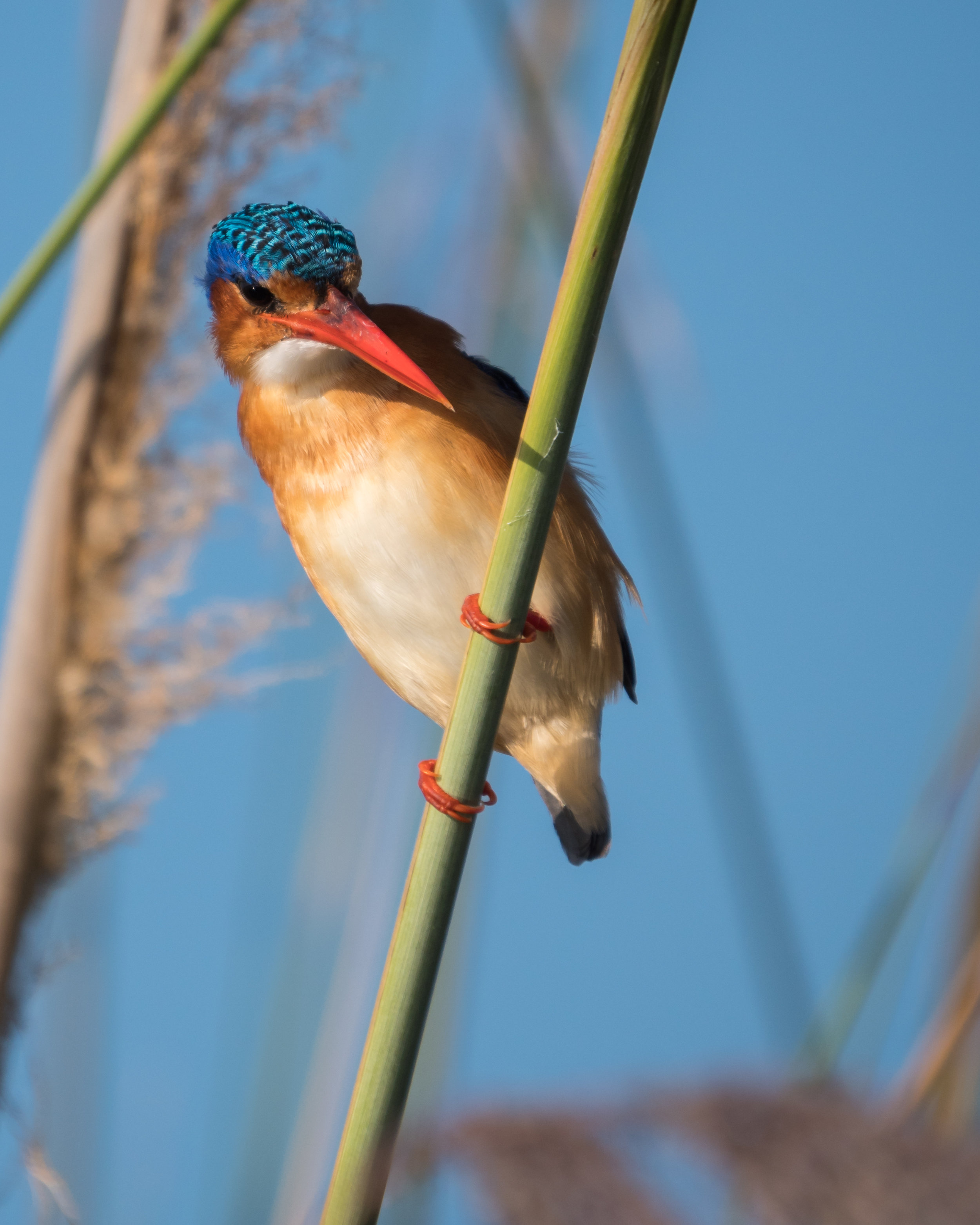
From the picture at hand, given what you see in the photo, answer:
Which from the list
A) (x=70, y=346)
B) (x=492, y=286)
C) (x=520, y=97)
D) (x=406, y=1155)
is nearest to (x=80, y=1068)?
(x=406, y=1155)

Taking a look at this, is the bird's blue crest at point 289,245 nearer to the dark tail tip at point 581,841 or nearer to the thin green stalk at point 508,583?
the thin green stalk at point 508,583

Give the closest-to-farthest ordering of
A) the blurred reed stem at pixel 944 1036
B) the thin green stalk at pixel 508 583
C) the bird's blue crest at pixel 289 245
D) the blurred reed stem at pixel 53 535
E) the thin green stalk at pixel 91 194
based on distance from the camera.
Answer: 1. the thin green stalk at pixel 508 583
2. the thin green stalk at pixel 91 194
3. the bird's blue crest at pixel 289 245
4. the blurred reed stem at pixel 53 535
5. the blurred reed stem at pixel 944 1036

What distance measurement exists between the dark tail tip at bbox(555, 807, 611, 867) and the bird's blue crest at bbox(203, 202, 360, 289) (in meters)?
0.57

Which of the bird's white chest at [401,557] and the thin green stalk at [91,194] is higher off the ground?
the thin green stalk at [91,194]

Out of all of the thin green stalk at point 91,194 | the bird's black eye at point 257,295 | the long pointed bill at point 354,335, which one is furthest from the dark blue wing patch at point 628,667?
the thin green stalk at point 91,194

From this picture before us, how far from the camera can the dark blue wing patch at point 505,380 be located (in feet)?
3.14

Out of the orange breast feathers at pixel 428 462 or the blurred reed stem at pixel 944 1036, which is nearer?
the orange breast feathers at pixel 428 462

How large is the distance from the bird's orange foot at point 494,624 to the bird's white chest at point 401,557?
1.1 inches

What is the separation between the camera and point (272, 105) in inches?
35.8

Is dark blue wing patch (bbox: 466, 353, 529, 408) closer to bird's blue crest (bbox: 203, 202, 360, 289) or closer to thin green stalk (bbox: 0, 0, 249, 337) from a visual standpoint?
bird's blue crest (bbox: 203, 202, 360, 289)

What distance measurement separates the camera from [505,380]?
0.98 meters

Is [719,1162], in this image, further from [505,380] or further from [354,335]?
[505,380]

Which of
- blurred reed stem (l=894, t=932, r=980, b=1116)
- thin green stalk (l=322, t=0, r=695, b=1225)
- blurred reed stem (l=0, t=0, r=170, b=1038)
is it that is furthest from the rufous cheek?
blurred reed stem (l=894, t=932, r=980, b=1116)

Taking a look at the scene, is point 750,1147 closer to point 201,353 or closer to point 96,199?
point 96,199
